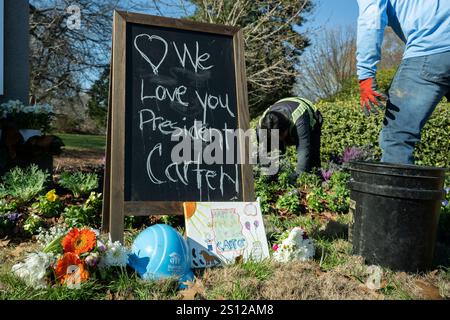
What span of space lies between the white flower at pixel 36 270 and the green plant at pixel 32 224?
104cm

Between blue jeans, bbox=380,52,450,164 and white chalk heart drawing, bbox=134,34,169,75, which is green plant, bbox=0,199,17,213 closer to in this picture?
white chalk heart drawing, bbox=134,34,169,75

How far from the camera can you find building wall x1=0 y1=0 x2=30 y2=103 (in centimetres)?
481

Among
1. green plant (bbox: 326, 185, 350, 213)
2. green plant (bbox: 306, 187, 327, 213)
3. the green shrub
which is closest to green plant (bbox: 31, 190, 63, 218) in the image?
green plant (bbox: 306, 187, 327, 213)

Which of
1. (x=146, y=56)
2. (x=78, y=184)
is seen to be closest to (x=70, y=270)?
(x=146, y=56)

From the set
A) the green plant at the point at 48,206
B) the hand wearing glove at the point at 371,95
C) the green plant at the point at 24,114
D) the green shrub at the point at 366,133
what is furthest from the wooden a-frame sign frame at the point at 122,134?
the green shrub at the point at 366,133

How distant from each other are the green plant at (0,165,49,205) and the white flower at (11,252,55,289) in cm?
156

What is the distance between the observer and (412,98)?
2.76 m

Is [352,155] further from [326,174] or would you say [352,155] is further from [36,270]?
[36,270]

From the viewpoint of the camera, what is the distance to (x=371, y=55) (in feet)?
9.31

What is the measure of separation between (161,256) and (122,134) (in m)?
0.83
